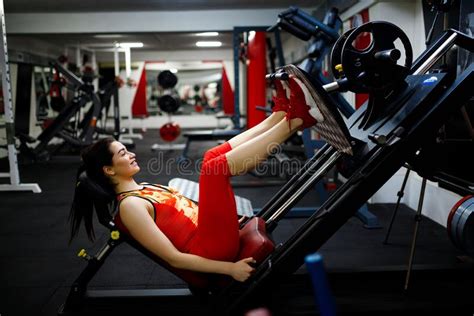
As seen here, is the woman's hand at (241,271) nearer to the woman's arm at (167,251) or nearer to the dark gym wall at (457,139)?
the woman's arm at (167,251)

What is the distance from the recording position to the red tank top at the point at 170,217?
159cm

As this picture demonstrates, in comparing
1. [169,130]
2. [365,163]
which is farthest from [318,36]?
[169,130]

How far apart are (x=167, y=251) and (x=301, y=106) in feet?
2.15

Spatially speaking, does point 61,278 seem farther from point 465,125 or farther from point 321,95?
point 465,125

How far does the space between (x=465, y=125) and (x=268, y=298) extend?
1.27 meters

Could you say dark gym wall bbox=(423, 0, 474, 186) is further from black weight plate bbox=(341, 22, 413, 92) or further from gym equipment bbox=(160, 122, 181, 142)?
gym equipment bbox=(160, 122, 181, 142)

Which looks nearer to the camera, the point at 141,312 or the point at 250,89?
the point at 141,312

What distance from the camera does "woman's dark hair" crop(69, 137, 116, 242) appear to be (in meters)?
1.57

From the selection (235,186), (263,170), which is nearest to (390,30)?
(235,186)

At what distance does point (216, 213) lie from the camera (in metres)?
1.49

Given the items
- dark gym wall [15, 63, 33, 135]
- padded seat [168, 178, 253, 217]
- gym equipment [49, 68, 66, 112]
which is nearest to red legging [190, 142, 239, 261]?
padded seat [168, 178, 253, 217]

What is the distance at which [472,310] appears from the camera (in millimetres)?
1669

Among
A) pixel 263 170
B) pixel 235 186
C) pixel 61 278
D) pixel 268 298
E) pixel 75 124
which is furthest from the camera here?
pixel 75 124
